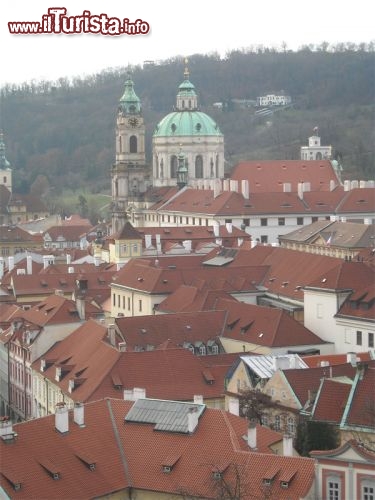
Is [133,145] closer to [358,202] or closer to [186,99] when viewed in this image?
[186,99]

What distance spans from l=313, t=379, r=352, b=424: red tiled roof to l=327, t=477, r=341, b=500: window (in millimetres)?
4846

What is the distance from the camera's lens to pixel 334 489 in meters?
27.2

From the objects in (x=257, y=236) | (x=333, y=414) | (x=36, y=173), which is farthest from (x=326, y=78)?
(x=333, y=414)

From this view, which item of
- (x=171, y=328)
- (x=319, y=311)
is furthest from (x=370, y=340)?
(x=171, y=328)

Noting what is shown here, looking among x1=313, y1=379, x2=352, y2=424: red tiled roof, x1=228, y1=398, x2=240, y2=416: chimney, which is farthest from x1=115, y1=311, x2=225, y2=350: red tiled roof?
x1=313, y1=379, x2=352, y2=424: red tiled roof

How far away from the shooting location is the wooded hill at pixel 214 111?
16425 cm

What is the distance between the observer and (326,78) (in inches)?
7347

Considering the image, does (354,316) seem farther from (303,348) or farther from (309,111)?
(309,111)

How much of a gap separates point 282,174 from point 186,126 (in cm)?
953

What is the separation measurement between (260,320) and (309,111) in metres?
133

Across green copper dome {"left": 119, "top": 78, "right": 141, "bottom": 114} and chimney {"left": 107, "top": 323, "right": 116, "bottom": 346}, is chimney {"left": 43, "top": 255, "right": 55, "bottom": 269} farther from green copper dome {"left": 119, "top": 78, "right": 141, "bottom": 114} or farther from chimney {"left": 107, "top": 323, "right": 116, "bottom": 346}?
green copper dome {"left": 119, "top": 78, "right": 141, "bottom": 114}

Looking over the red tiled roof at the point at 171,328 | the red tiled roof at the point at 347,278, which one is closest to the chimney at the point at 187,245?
the red tiled roof at the point at 347,278

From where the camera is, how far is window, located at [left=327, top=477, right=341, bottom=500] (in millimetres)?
27141

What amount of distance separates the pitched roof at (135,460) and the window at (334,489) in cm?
38
